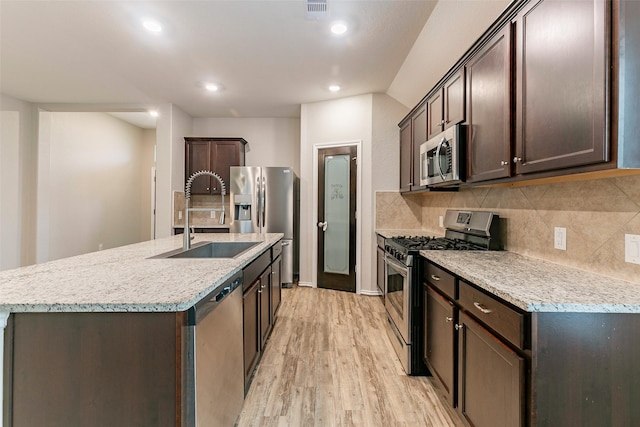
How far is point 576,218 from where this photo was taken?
1492 millimetres

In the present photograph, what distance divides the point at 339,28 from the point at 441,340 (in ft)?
8.48

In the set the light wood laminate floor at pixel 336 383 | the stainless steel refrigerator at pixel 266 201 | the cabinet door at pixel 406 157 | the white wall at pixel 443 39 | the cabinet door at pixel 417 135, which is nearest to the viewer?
the light wood laminate floor at pixel 336 383

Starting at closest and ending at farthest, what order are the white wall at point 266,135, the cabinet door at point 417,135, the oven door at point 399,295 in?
the oven door at point 399,295 → the cabinet door at point 417,135 → the white wall at point 266,135

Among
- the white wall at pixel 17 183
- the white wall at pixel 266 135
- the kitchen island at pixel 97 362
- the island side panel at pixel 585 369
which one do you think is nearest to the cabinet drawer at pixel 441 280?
the island side panel at pixel 585 369

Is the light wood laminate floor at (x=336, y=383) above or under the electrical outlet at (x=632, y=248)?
under

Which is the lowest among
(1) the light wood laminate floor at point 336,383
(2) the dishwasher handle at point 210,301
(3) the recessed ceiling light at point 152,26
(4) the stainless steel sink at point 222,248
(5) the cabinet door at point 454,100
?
(1) the light wood laminate floor at point 336,383

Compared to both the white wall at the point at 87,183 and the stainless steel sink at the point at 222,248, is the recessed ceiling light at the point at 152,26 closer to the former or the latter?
the stainless steel sink at the point at 222,248

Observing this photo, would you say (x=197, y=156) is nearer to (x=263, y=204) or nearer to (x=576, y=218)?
(x=263, y=204)

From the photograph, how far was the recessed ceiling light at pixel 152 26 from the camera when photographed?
8.07ft

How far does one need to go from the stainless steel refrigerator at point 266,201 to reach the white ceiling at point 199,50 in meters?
1.12

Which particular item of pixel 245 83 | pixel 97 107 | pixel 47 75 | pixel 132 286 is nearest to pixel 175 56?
pixel 245 83

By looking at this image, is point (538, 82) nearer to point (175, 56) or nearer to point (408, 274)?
point (408, 274)

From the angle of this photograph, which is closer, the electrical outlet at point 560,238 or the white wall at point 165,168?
the electrical outlet at point 560,238

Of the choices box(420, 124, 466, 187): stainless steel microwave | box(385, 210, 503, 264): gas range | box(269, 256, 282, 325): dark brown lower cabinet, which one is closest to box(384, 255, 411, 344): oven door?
box(385, 210, 503, 264): gas range
